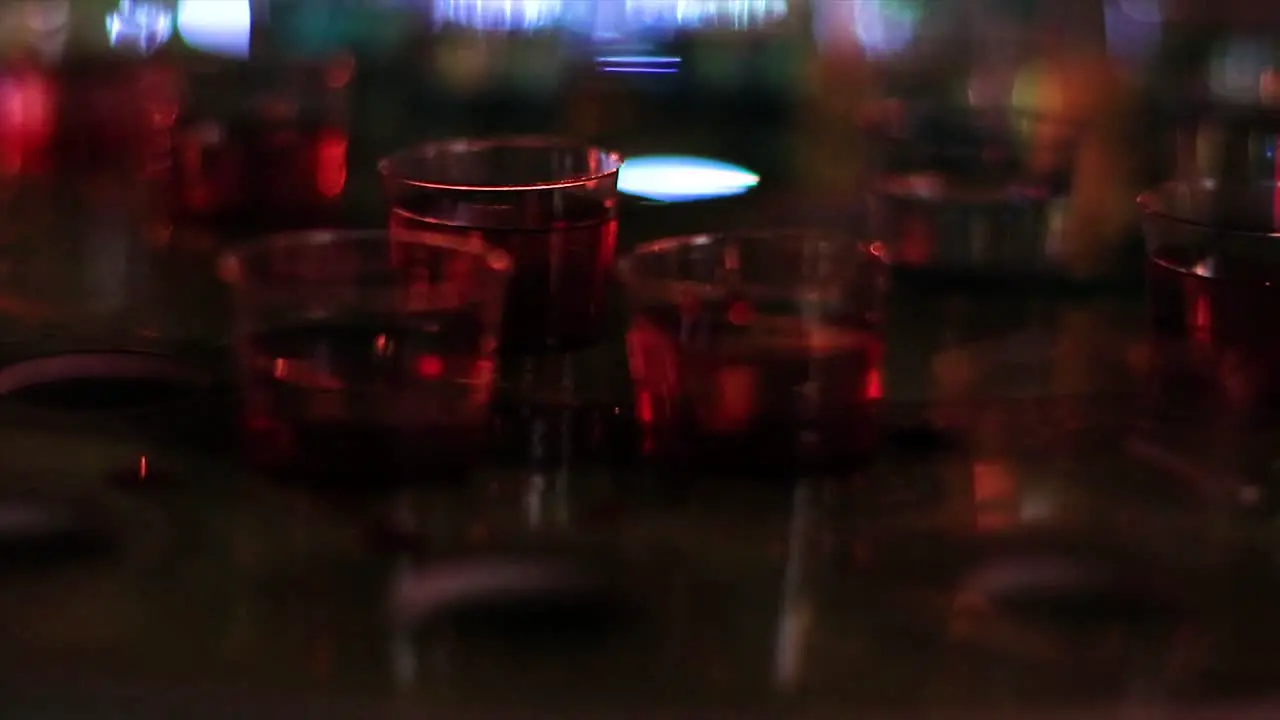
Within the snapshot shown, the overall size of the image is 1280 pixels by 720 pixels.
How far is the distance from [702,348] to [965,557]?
0.13 m

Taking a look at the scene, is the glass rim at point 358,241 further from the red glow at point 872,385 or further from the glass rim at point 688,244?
the red glow at point 872,385

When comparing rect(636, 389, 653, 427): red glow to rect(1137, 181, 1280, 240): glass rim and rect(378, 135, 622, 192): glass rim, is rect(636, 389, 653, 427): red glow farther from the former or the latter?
rect(1137, 181, 1280, 240): glass rim

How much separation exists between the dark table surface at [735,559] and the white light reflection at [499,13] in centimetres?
67

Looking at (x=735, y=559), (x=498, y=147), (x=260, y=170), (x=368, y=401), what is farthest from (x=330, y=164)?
(x=735, y=559)

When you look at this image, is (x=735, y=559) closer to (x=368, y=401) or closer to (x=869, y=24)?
(x=368, y=401)

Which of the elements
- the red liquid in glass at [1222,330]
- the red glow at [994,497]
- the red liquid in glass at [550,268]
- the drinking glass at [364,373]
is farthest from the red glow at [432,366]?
the red liquid in glass at [1222,330]

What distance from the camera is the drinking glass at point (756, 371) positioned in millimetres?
554

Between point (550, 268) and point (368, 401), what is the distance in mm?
156

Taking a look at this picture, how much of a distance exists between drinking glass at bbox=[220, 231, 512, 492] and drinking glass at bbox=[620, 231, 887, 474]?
2.9 inches

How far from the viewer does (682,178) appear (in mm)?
1064

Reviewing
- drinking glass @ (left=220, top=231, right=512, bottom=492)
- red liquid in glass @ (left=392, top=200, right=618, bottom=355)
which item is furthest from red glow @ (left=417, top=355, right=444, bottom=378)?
red liquid in glass @ (left=392, top=200, right=618, bottom=355)

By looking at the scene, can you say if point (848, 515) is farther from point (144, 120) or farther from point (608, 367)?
point (144, 120)

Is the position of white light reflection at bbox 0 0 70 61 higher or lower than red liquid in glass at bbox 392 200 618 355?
higher

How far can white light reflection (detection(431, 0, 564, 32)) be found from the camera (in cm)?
138
